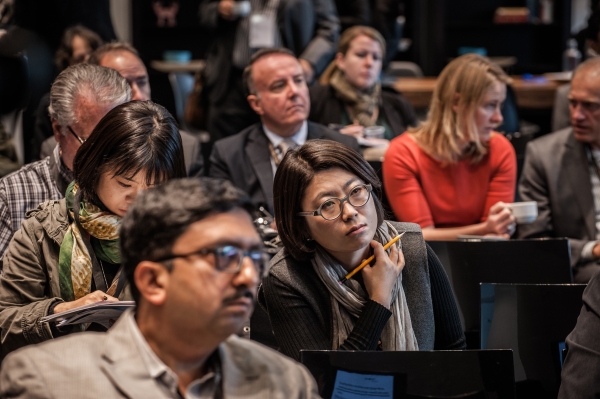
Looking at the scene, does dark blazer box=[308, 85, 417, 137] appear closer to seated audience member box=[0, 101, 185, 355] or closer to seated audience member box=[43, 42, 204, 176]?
seated audience member box=[43, 42, 204, 176]

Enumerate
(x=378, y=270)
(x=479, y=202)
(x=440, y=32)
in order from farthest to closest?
(x=440, y=32), (x=479, y=202), (x=378, y=270)

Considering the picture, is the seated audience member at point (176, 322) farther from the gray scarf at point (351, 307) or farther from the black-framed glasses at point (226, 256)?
the gray scarf at point (351, 307)

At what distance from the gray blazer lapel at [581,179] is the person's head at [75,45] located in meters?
2.54

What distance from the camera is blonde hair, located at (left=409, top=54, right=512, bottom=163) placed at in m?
3.45

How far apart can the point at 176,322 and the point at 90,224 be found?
890 mm

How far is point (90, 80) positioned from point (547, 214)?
193 cm

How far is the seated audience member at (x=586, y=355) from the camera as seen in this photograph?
1791mm

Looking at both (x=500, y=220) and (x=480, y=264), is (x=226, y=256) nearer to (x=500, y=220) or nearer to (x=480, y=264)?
(x=480, y=264)

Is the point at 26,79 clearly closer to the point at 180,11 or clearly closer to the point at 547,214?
the point at 547,214

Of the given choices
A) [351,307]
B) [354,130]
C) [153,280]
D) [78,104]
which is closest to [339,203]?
[351,307]

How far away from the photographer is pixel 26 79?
3584mm

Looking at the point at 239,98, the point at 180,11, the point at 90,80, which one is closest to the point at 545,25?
the point at 180,11

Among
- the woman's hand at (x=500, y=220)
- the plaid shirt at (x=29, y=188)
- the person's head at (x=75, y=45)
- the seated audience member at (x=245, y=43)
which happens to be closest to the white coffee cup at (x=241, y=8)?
the seated audience member at (x=245, y=43)

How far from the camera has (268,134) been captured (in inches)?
149
